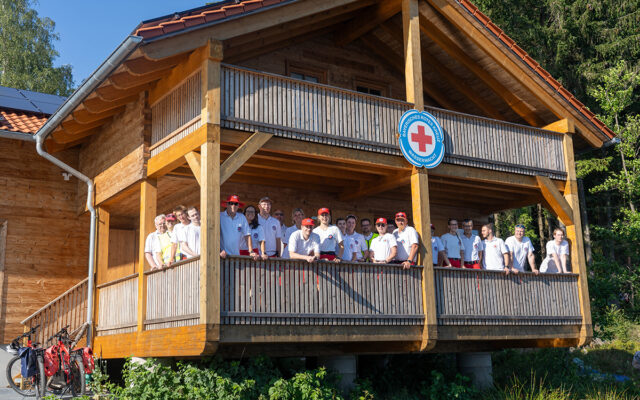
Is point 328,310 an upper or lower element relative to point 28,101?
lower

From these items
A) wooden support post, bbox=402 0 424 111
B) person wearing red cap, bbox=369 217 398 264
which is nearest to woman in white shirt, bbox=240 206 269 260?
person wearing red cap, bbox=369 217 398 264

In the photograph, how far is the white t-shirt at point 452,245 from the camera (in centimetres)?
1445

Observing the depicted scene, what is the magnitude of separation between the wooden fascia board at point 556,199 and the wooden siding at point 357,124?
25 cm

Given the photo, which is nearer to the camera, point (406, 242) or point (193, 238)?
point (193, 238)

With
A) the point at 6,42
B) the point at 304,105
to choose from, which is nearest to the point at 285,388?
the point at 304,105

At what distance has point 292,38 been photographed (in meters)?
15.3

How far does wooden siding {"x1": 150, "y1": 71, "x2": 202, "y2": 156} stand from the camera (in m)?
11.6

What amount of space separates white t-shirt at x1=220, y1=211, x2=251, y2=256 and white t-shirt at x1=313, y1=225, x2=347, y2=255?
1.27 metres

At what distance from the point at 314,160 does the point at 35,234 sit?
6.70 metres

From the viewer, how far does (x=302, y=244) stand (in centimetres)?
1159

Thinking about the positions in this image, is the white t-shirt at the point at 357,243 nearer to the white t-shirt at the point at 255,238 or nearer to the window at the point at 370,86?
the white t-shirt at the point at 255,238

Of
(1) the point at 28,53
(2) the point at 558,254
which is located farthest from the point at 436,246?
(1) the point at 28,53

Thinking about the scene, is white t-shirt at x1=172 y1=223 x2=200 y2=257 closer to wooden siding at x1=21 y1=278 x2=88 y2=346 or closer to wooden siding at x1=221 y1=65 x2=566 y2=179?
wooden siding at x1=221 y1=65 x2=566 y2=179

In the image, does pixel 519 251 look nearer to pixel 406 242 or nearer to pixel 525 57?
pixel 406 242
